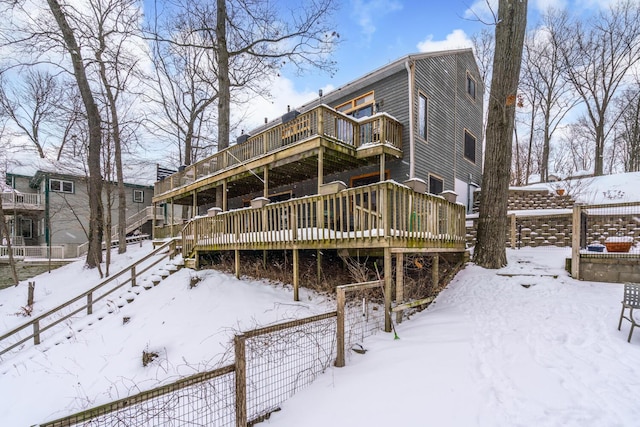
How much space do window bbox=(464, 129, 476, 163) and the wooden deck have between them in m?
5.55

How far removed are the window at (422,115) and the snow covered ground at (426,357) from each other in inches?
190

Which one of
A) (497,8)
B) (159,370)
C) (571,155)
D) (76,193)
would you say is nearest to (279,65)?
(497,8)

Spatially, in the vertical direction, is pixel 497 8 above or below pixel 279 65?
below

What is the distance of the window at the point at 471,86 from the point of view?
14320 millimetres

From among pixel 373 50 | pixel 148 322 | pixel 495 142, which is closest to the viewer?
pixel 148 322

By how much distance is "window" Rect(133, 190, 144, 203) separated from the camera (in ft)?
77.0

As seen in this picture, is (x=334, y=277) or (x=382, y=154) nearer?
(x=334, y=277)

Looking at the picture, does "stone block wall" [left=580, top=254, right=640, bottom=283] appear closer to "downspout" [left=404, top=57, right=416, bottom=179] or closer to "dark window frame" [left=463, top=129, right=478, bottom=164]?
"downspout" [left=404, top=57, right=416, bottom=179]

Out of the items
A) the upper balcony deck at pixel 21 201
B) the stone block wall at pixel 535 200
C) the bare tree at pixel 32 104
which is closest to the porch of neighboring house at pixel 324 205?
the stone block wall at pixel 535 200

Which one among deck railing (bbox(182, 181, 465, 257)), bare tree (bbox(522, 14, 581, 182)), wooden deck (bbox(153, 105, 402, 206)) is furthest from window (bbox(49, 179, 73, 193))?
bare tree (bbox(522, 14, 581, 182))

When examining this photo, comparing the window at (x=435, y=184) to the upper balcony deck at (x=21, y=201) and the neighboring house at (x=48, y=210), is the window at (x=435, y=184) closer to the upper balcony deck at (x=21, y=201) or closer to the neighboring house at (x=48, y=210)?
the neighboring house at (x=48, y=210)

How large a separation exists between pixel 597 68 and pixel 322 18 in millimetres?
20874

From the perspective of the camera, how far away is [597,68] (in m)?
20.9

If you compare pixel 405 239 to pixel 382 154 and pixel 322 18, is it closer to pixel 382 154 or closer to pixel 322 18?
pixel 382 154
